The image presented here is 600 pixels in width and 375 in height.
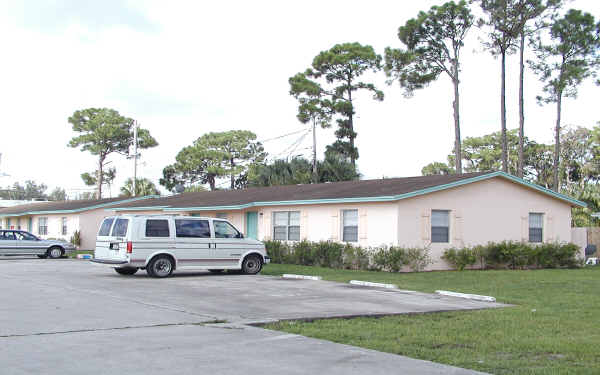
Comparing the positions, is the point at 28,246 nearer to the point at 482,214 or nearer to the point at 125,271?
the point at 125,271

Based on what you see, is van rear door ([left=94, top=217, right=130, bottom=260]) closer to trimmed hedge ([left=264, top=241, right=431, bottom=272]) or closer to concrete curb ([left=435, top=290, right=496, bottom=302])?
trimmed hedge ([left=264, top=241, right=431, bottom=272])

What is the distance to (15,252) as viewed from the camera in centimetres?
3000

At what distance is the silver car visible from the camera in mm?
29797

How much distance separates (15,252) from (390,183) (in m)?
17.1

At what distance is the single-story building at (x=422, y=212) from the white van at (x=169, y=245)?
4904 mm

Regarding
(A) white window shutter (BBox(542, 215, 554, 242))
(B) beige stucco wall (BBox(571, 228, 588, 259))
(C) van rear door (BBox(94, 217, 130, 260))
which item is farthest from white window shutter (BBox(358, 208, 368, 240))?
(B) beige stucco wall (BBox(571, 228, 588, 259))

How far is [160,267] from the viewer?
1897 centimetres

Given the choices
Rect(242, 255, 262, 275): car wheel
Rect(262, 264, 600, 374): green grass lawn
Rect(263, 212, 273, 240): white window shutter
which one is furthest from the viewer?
Rect(263, 212, 273, 240): white window shutter

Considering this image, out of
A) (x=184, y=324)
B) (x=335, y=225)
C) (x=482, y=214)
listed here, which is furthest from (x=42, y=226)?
(x=184, y=324)

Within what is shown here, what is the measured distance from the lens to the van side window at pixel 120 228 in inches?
731

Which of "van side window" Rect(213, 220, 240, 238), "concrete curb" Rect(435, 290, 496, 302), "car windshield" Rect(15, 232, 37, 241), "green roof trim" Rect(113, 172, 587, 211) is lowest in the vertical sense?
"concrete curb" Rect(435, 290, 496, 302)

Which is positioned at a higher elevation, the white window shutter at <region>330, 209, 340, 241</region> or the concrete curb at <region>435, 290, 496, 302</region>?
the white window shutter at <region>330, 209, 340, 241</region>

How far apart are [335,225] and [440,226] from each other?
3868 millimetres

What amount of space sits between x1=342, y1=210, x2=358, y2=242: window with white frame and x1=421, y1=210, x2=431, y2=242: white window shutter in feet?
8.19
